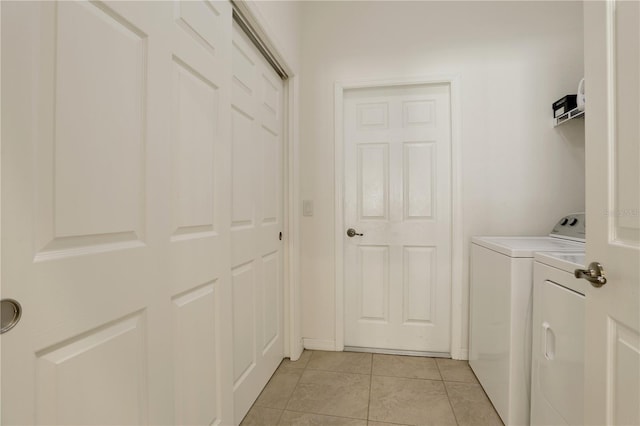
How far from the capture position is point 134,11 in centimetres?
78

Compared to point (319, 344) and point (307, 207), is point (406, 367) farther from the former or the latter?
point (307, 207)

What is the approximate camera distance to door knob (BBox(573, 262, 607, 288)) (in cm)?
74

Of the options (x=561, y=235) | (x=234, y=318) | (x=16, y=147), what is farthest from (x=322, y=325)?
(x=16, y=147)

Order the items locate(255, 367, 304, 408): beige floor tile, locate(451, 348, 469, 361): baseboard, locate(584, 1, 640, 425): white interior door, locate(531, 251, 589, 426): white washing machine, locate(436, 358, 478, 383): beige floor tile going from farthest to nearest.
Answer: locate(451, 348, 469, 361): baseboard → locate(436, 358, 478, 383): beige floor tile → locate(255, 367, 304, 408): beige floor tile → locate(531, 251, 589, 426): white washing machine → locate(584, 1, 640, 425): white interior door

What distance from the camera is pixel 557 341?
3.81 ft

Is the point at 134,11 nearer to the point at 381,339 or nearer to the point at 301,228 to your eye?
the point at 301,228

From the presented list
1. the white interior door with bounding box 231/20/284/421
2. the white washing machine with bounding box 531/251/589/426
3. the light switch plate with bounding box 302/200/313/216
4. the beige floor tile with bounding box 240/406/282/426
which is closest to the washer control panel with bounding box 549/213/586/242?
the white washing machine with bounding box 531/251/589/426

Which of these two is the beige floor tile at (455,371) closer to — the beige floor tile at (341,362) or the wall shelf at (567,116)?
the beige floor tile at (341,362)

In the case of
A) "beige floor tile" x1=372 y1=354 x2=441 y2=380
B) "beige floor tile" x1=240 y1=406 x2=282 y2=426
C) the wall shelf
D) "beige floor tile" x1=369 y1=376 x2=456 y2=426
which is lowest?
"beige floor tile" x1=372 y1=354 x2=441 y2=380

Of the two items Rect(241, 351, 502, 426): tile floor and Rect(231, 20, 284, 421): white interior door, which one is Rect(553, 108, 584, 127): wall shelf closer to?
Rect(241, 351, 502, 426): tile floor

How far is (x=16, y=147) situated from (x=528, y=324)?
6.19 ft

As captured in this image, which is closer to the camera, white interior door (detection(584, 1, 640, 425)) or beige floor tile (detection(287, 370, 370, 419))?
white interior door (detection(584, 1, 640, 425))

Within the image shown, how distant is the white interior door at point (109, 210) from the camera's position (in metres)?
0.55

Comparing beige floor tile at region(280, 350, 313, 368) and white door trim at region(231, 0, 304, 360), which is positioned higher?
white door trim at region(231, 0, 304, 360)
